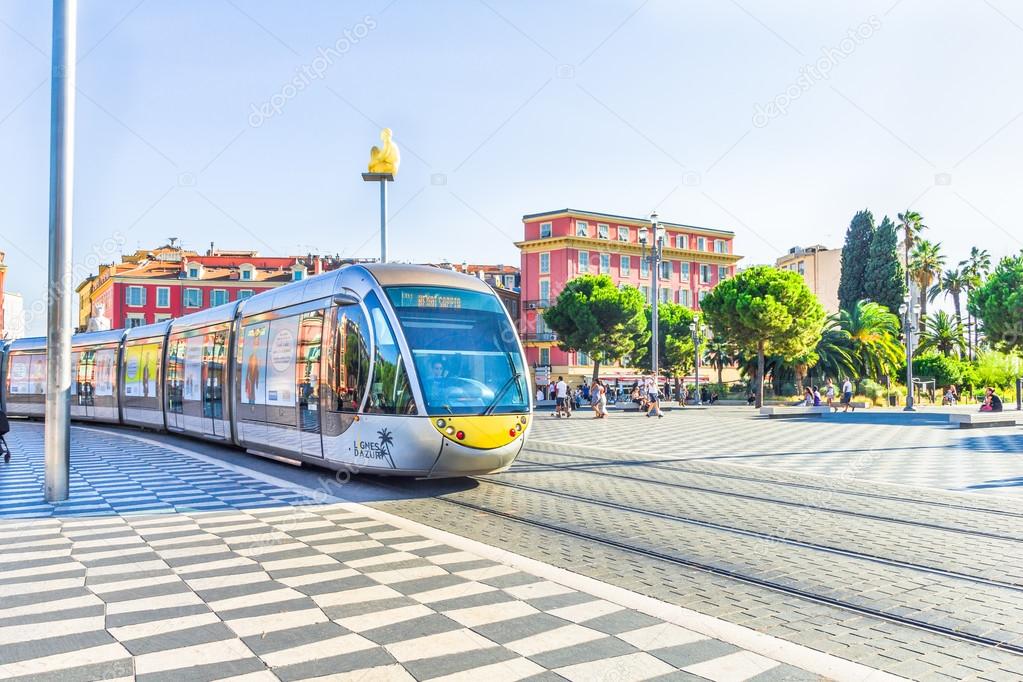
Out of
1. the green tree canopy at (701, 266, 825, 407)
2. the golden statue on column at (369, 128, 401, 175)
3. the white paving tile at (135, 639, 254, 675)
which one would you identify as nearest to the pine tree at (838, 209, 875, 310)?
the green tree canopy at (701, 266, 825, 407)

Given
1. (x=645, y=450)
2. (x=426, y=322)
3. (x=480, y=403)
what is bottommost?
(x=645, y=450)

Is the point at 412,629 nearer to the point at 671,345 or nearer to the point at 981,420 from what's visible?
the point at 981,420

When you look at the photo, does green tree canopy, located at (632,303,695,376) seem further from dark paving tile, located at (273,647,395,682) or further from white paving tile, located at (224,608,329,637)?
dark paving tile, located at (273,647,395,682)

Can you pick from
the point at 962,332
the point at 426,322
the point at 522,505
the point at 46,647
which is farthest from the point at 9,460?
the point at 962,332

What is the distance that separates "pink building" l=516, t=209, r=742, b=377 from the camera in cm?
7019

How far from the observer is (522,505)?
9797 millimetres

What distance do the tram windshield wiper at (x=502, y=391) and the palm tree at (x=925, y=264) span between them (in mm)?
67957

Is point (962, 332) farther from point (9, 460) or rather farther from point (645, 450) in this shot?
point (9, 460)

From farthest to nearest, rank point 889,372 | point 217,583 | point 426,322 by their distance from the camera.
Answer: point 889,372, point 426,322, point 217,583

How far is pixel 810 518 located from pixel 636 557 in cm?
300

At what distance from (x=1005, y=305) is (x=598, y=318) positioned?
25956mm

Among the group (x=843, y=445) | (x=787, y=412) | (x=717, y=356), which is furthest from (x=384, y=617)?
(x=717, y=356)

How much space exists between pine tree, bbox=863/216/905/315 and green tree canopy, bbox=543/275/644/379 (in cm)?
2095

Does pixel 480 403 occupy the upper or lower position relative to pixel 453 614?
upper
